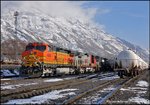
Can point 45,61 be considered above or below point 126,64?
above

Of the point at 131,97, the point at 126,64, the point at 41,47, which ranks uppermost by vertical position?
the point at 41,47

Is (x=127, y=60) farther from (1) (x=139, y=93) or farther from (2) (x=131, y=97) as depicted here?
(2) (x=131, y=97)

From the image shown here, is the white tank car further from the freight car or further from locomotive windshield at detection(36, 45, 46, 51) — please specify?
locomotive windshield at detection(36, 45, 46, 51)

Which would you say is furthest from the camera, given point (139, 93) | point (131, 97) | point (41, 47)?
point (41, 47)

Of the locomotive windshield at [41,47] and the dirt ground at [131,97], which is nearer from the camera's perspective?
the dirt ground at [131,97]

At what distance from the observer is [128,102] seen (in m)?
15.1

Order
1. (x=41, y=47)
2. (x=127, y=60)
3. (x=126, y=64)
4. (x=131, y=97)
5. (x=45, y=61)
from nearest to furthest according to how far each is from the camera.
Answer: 1. (x=131, y=97)
2. (x=45, y=61)
3. (x=41, y=47)
4. (x=126, y=64)
5. (x=127, y=60)

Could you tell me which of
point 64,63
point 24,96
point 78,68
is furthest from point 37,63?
point 24,96

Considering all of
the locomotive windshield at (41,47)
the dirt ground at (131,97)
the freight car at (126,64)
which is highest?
the locomotive windshield at (41,47)

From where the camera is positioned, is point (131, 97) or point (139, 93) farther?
point (139, 93)

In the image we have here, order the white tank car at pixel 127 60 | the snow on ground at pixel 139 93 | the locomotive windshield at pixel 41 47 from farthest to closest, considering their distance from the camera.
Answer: the white tank car at pixel 127 60 < the locomotive windshield at pixel 41 47 < the snow on ground at pixel 139 93

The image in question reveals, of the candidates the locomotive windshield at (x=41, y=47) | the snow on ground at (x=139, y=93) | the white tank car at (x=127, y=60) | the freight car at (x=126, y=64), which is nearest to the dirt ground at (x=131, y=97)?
the snow on ground at (x=139, y=93)

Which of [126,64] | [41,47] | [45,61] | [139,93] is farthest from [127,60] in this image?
[139,93]

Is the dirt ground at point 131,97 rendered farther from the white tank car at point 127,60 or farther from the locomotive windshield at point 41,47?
the locomotive windshield at point 41,47
